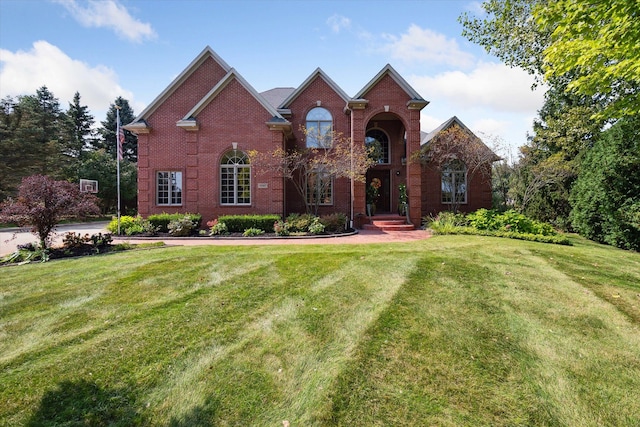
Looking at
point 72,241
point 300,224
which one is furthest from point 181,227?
point 300,224

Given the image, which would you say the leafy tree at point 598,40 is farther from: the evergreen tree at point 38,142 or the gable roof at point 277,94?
the evergreen tree at point 38,142

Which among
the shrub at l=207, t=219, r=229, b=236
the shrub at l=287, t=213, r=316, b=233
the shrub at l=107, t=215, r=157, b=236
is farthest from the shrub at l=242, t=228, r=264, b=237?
the shrub at l=107, t=215, r=157, b=236

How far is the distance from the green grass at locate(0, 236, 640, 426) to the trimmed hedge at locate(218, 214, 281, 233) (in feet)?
21.6

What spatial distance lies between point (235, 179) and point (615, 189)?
15.8 m

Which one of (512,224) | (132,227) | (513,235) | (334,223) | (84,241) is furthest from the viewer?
(334,223)

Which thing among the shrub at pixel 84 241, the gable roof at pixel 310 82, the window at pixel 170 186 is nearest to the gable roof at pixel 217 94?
the gable roof at pixel 310 82

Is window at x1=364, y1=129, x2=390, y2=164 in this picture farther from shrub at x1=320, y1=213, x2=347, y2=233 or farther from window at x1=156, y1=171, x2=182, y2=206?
window at x1=156, y1=171, x2=182, y2=206

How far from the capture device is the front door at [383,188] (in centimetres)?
1859

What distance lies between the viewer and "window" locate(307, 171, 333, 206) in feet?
48.6

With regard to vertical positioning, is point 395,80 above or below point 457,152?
above

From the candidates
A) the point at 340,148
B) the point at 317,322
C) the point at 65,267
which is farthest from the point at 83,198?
the point at 340,148

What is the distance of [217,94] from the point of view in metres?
14.6

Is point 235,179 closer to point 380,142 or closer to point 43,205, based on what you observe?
point 43,205

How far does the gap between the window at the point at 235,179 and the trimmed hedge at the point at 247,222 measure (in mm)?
1681
